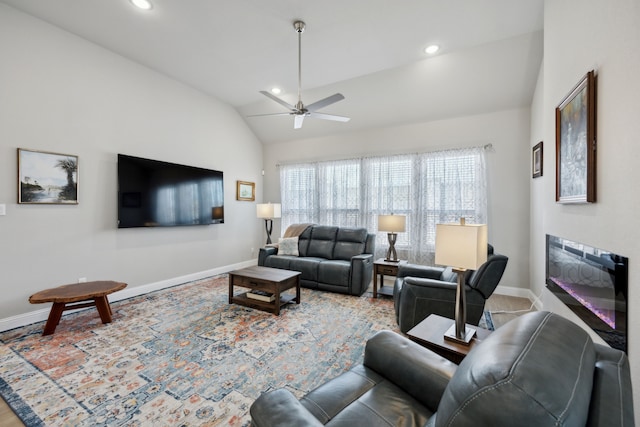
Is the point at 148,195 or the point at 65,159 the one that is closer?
the point at 65,159

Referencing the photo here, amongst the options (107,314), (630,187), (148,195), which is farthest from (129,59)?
(630,187)

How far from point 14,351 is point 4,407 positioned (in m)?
0.93

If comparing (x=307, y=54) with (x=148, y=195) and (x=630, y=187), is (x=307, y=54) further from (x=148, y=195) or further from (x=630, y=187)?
(x=630, y=187)

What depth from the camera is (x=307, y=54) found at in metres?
3.50

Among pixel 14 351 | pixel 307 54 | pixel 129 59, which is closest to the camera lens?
pixel 14 351

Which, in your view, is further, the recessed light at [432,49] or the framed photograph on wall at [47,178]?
the recessed light at [432,49]

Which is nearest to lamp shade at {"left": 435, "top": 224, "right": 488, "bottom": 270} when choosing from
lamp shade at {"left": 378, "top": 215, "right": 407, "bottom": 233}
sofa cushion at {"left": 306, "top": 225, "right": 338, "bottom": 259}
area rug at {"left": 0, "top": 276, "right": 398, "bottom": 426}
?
area rug at {"left": 0, "top": 276, "right": 398, "bottom": 426}

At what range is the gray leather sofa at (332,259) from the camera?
3.92m

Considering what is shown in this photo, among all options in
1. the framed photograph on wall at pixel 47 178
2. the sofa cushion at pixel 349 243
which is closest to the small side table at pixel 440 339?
the sofa cushion at pixel 349 243

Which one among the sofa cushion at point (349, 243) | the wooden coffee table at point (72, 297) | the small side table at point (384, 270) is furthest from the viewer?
the sofa cushion at point (349, 243)

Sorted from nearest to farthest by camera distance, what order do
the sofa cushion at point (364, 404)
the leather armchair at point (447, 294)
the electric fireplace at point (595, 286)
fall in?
the sofa cushion at point (364, 404) → the electric fireplace at point (595, 286) → the leather armchair at point (447, 294)

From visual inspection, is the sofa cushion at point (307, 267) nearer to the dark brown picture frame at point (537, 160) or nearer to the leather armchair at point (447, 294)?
the leather armchair at point (447, 294)

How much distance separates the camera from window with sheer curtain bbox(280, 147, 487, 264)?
4.19 metres

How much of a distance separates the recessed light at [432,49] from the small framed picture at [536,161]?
1701 mm
